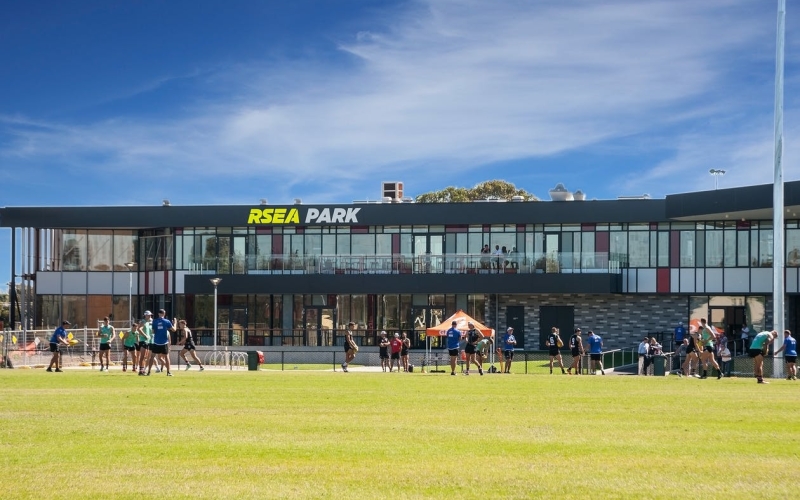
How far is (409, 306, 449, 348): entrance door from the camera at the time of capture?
59.2m

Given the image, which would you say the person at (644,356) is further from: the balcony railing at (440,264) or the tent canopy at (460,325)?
the balcony railing at (440,264)

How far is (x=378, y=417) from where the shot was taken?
18297 millimetres

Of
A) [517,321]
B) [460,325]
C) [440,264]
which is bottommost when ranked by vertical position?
[517,321]

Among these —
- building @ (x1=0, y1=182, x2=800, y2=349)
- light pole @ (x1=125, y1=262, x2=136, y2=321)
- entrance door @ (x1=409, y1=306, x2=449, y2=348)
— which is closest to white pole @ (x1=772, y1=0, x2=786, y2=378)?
building @ (x1=0, y1=182, x2=800, y2=349)

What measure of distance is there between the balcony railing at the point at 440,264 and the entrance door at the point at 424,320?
2127 millimetres

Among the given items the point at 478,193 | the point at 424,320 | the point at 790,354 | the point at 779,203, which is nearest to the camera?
the point at 790,354

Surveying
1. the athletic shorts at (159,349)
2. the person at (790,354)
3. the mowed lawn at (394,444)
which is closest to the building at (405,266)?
the person at (790,354)

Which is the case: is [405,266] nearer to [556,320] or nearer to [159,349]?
[556,320]

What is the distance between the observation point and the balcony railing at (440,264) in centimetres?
5756

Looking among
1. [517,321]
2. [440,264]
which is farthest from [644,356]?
[440,264]

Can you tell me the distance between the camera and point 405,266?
195ft

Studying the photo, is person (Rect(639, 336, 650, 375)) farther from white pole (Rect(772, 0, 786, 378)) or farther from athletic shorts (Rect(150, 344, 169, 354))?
athletic shorts (Rect(150, 344, 169, 354))

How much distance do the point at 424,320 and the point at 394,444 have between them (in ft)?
147

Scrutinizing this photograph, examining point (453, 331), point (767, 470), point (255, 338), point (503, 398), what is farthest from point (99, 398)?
point (255, 338)
